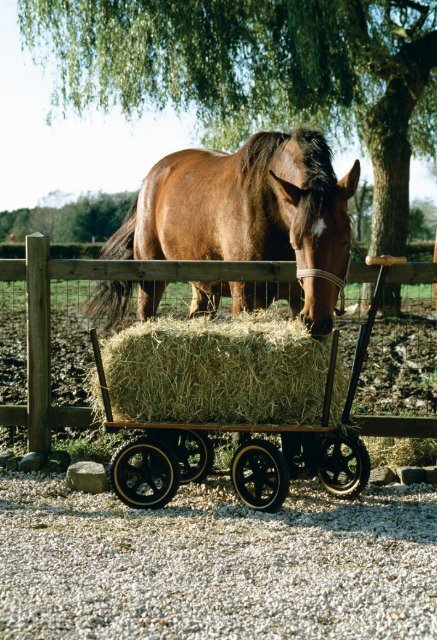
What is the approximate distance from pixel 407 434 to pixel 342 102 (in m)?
7.24

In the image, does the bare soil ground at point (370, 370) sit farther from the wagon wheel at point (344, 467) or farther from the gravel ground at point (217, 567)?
the gravel ground at point (217, 567)

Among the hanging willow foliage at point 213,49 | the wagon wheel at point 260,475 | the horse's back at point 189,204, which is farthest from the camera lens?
the hanging willow foliage at point 213,49

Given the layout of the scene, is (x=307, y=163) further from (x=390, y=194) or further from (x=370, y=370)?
(x=390, y=194)

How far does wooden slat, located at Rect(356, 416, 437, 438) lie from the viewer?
526cm

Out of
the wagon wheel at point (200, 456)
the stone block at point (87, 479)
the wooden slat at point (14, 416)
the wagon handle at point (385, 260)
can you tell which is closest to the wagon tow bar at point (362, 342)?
the wagon handle at point (385, 260)

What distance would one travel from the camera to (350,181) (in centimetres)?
482

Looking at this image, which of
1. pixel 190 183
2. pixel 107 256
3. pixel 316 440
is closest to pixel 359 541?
pixel 316 440

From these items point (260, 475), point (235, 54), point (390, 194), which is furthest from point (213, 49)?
point (260, 475)

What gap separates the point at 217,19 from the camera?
10555mm

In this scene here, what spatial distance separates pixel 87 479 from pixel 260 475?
115 cm

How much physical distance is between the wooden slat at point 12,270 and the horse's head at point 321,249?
6.59ft

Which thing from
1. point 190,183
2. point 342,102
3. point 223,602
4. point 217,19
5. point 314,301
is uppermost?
point 217,19

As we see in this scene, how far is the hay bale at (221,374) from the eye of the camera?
4.40m

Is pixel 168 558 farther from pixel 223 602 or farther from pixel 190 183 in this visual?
pixel 190 183
